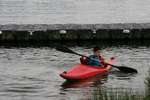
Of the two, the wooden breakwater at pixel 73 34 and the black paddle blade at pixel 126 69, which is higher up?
the wooden breakwater at pixel 73 34

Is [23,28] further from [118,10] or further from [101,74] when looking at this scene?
[118,10]

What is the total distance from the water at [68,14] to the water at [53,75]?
3219cm

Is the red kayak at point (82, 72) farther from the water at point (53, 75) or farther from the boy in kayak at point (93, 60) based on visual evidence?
the water at point (53, 75)

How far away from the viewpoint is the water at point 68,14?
84.8 meters

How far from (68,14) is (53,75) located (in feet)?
199

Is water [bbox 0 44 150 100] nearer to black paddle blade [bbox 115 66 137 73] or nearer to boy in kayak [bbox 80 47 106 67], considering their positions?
black paddle blade [bbox 115 66 137 73]

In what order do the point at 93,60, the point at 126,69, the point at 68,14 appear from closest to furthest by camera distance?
the point at 93,60, the point at 126,69, the point at 68,14

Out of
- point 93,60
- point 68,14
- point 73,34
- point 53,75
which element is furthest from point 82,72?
point 68,14

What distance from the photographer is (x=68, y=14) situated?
322ft

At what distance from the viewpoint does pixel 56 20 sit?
85.3 m

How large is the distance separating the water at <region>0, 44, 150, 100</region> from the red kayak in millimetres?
461

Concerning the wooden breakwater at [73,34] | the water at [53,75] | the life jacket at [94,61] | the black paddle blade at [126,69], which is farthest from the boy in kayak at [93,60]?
the wooden breakwater at [73,34]

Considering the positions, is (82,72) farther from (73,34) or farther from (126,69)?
(73,34)

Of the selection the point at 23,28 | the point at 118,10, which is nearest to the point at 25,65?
the point at 23,28
